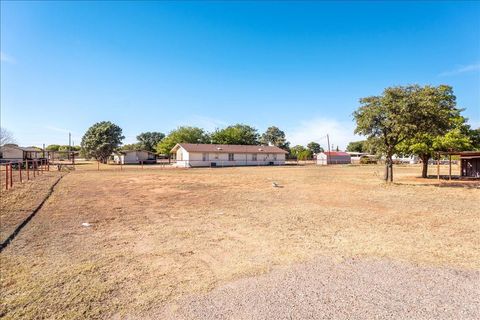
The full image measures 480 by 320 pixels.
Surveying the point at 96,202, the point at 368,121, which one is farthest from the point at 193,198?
the point at 368,121

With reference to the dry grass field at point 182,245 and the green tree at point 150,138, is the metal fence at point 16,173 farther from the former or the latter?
the green tree at point 150,138

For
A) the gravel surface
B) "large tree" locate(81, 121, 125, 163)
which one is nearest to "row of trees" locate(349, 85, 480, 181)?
the gravel surface

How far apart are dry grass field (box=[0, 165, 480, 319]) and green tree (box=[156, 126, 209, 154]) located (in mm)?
60777

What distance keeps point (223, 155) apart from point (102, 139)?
1106 inches

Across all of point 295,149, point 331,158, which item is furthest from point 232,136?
point 295,149

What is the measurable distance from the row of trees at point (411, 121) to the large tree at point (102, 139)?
54122 millimetres

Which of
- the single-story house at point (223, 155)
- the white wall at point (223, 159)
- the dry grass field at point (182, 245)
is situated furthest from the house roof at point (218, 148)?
the dry grass field at point (182, 245)

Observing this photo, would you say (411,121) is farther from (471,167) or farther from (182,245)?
(182,245)

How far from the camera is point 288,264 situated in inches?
233

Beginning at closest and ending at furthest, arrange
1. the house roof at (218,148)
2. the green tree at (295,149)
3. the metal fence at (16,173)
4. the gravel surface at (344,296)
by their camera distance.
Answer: the gravel surface at (344,296) → the metal fence at (16,173) → the house roof at (218,148) → the green tree at (295,149)

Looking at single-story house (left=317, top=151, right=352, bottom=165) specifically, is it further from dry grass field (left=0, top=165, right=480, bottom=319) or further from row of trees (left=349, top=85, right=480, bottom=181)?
dry grass field (left=0, top=165, right=480, bottom=319)

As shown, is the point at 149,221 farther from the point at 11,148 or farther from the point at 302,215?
the point at 11,148

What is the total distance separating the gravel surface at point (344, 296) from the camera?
410 centimetres

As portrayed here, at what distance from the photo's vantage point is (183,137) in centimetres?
7275
